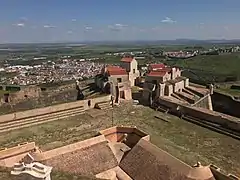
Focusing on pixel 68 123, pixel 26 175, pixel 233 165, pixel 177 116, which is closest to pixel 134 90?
pixel 177 116

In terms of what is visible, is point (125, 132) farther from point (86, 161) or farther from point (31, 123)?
point (31, 123)

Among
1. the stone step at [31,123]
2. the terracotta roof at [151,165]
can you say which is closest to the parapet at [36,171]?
the terracotta roof at [151,165]

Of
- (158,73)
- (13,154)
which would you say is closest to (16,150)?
(13,154)

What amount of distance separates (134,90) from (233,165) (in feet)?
60.6

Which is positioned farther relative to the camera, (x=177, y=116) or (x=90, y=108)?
(x=90, y=108)

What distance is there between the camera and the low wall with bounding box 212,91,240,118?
31.5 m

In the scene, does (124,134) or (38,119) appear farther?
(38,119)

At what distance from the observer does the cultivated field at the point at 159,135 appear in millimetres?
17266

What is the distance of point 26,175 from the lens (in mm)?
7961

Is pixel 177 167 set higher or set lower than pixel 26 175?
lower

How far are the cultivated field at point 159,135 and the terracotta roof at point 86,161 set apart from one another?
2762mm

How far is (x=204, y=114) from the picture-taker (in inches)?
910

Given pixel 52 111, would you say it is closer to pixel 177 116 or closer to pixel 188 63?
pixel 177 116

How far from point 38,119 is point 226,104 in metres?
20.1
